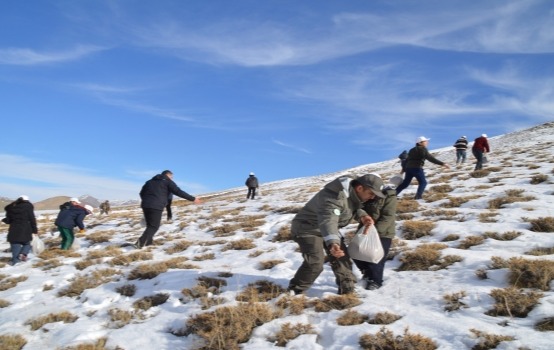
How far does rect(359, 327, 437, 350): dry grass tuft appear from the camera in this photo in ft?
13.7

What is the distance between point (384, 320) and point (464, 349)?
40.5 inches

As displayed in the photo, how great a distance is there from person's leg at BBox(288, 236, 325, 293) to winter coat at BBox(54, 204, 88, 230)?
8.33m

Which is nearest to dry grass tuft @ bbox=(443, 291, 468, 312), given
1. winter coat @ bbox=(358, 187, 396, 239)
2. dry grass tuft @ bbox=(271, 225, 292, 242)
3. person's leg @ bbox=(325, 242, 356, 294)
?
person's leg @ bbox=(325, 242, 356, 294)

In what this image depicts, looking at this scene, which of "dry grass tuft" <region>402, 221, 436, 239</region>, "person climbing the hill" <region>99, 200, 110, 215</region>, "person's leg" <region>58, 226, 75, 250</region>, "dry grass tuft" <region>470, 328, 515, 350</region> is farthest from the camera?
"person climbing the hill" <region>99, 200, 110, 215</region>

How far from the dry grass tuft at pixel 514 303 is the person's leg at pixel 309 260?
2.34 metres

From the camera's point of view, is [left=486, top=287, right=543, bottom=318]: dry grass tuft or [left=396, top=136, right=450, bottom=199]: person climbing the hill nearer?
[left=486, top=287, right=543, bottom=318]: dry grass tuft

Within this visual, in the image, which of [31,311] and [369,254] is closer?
[369,254]

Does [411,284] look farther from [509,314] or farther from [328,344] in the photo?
[328,344]

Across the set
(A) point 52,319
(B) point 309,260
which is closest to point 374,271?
(B) point 309,260

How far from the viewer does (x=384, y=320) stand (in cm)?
486

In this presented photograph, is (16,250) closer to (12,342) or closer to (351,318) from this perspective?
(12,342)

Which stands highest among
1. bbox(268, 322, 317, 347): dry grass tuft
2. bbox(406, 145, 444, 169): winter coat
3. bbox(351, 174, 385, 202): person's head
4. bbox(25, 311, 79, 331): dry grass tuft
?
bbox(406, 145, 444, 169): winter coat

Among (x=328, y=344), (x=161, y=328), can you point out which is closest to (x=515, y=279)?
(x=328, y=344)

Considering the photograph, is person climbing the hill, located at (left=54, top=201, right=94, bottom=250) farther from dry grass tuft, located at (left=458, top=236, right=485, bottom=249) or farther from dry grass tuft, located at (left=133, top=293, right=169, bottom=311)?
dry grass tuft, located at (left=458, top=236, right=485, bottom=249)
